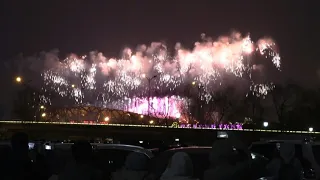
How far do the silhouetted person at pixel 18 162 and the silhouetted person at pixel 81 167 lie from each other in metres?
0.95

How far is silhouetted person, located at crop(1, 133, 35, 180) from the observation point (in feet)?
24.6

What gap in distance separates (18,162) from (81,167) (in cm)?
125

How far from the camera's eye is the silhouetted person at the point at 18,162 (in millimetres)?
7508

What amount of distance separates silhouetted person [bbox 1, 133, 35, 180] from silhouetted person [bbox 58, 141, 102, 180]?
37.5 inches

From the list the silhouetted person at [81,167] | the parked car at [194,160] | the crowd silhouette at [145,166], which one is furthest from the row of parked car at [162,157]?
the silhouetted person at [81,167]

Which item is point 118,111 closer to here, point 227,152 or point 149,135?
point 149,135

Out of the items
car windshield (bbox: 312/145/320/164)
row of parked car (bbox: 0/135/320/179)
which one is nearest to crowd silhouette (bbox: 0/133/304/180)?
row of parked car (bbox: 0/135/320/179)

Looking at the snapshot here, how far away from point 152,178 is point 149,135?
271 feet

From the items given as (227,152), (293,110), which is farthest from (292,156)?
(293,110)

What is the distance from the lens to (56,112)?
129 meters

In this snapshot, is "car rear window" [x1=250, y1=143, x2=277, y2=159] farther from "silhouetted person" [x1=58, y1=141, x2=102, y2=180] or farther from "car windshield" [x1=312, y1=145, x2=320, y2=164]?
"silhouetted person" [x1=58, y1=141, x2=102, y2=180]

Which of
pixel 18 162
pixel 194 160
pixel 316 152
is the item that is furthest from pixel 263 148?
pixel 18 162

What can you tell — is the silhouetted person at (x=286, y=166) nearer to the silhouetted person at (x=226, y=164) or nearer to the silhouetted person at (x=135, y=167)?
the silhouetted person at (x=135, y=167)

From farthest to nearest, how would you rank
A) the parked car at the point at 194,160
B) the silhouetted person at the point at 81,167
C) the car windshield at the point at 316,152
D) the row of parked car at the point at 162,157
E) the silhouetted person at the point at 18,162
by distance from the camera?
the car windshield at the point at 316,152, the row of parked car at the point at 162,157, the parked car at the point at 194,160, the silhouetted person at the point at 18,162, the silhouetted person at the point at 81,167
